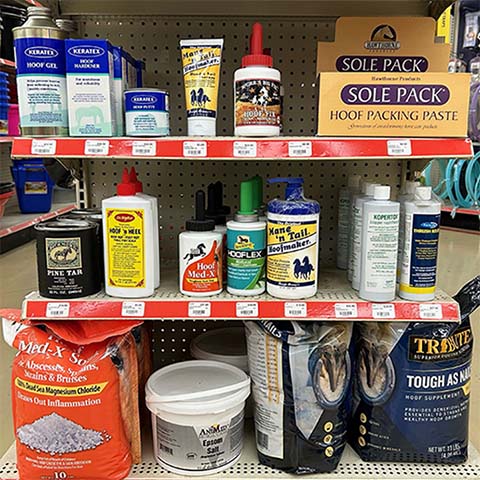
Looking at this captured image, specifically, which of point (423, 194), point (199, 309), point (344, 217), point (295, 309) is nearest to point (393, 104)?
point (423, 194)

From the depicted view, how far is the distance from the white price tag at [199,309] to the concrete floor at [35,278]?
101 centimetres

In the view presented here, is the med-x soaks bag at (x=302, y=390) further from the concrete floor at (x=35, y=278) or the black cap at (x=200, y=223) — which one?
the concrete floor at (x=35, y=278)

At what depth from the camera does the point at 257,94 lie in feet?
4.16

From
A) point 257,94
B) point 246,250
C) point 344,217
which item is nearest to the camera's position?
point 257,94

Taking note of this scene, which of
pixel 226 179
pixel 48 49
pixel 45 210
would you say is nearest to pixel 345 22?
pixel 226 179

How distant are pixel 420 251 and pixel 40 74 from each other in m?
1.02

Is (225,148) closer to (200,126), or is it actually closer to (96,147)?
(200,126)

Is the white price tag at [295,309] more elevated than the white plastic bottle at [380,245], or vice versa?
the white plastic bottle at [380,245]

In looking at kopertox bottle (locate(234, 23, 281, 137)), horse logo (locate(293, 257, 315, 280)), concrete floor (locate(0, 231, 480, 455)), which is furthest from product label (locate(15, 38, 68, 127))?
concrete floor (locate(0, 231, 480, 455))

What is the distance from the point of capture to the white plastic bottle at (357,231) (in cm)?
140

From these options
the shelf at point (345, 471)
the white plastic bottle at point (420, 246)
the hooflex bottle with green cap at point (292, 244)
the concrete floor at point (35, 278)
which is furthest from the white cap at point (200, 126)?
the concrete floor at point (35, 278)

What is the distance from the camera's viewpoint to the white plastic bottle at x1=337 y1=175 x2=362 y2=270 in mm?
1639

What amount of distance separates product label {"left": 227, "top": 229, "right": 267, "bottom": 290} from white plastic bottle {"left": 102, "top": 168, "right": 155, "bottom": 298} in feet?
0.67

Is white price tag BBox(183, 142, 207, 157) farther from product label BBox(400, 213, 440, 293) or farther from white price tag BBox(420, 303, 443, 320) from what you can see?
white price tag BBox(420, 303, 443, 320)
